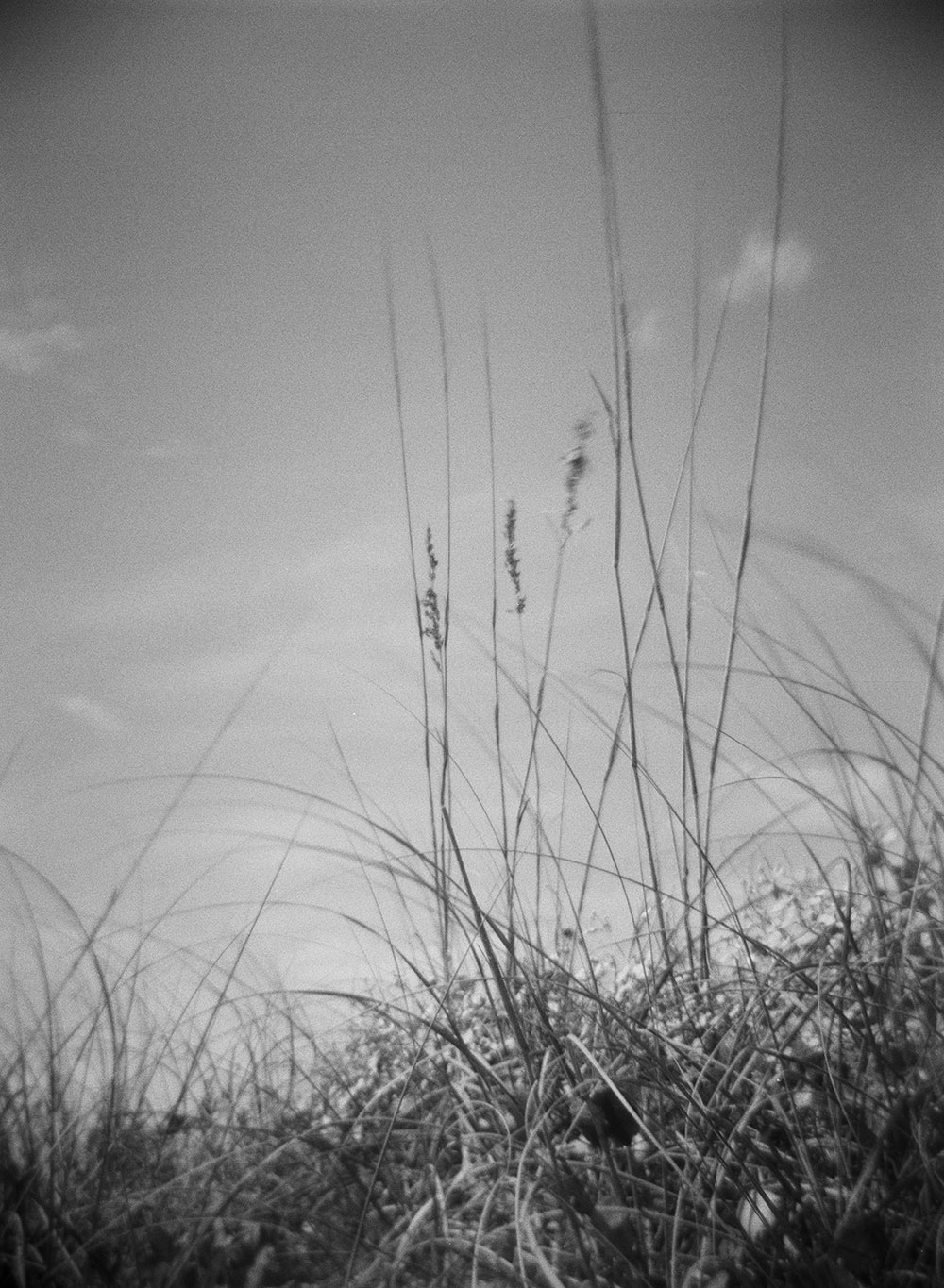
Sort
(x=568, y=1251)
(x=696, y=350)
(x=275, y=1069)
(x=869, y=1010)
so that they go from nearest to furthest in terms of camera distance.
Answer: (x=568, y=1251), (x=869, y=1010), (x=275, y=1069), (x=696, y=350)

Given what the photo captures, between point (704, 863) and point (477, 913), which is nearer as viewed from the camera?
point (477, 913)

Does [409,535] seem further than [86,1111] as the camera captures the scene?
Yes

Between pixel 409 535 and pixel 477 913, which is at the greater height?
pixel 409 535

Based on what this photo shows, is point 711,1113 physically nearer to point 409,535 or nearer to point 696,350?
point 409,535

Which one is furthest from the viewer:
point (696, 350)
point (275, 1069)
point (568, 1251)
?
point (696, 350)

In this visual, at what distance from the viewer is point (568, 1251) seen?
4.09 ft

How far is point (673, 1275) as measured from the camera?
3.56ft

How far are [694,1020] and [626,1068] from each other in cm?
19

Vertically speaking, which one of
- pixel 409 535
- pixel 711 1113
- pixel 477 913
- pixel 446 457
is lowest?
pixel 711 1113

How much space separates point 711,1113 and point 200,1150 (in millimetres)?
805

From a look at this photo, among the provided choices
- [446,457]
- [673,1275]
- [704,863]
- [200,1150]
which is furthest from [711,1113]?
[446,457]

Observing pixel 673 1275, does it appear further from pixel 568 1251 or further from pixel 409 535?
pixel 409 535

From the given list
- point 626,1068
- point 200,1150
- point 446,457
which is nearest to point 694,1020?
point 626,1068

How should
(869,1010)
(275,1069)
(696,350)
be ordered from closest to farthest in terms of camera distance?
(869,1010) < (275,1069) < (696,350)
